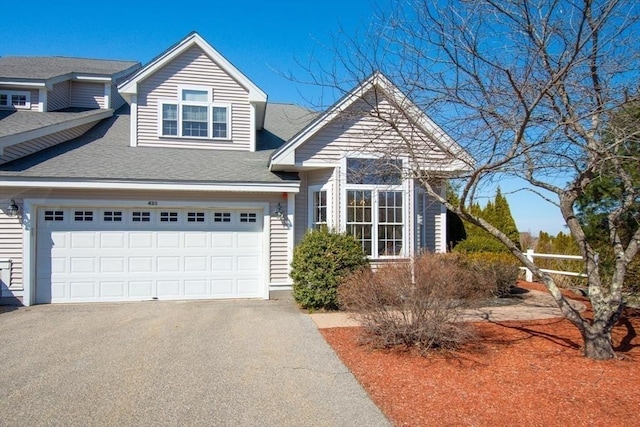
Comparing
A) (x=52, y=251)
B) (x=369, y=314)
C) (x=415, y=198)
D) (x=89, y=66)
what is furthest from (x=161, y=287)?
(x=89, y=66)

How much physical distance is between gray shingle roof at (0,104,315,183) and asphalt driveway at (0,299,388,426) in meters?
3.11

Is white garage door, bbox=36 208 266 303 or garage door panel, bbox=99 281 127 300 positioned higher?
white garage door, bbox=36 208 266 303

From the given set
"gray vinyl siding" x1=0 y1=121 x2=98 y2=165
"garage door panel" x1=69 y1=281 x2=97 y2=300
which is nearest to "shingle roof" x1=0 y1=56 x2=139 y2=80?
"gray vinyl siding" x1=0 y1=121 x2=98 y2=165

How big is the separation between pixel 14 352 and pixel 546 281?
304 inches

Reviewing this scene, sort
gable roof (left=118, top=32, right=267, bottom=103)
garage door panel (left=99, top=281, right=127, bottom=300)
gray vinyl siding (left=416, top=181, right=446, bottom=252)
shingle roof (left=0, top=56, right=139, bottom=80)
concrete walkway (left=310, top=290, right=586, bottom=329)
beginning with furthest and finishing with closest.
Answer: shingle roof (left=0, top=56, right=139, bottom=80)
gable roof (left=118, top=32, right=267, bottom=103)
gray vinyl siding (left=416, top=181, right=446, bottom=252)
garage door panel (left=99, top=281, right=127, bottom=300)
concrete walkway (left=310, top=290, right=586, bottom=329)

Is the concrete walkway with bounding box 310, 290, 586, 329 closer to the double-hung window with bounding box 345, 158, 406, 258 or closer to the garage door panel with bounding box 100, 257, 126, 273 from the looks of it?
the double-hung window with bounding box 345, 158, 406, 258

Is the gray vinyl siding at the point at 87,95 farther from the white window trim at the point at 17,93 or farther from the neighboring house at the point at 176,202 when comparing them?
the neighboring house at the point at 176,202

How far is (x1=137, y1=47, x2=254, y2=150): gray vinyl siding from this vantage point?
11.9 metres

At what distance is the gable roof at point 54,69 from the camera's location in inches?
498

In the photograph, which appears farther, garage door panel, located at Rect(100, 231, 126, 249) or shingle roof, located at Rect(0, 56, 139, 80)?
shingle roof, located at Rect(0, 56, 139, 80)

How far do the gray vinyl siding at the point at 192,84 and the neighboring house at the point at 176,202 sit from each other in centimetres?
4

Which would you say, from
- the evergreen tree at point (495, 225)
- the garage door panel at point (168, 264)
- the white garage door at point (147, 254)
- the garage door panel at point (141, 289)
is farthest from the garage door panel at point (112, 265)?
the evergreen tree at point (495, 225)

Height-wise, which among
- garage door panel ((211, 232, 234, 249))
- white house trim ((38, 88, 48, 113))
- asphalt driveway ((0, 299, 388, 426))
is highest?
white house trim ((38, 88, 48, 113))

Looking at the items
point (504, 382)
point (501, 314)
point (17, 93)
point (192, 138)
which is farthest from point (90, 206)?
point (501, 314)
